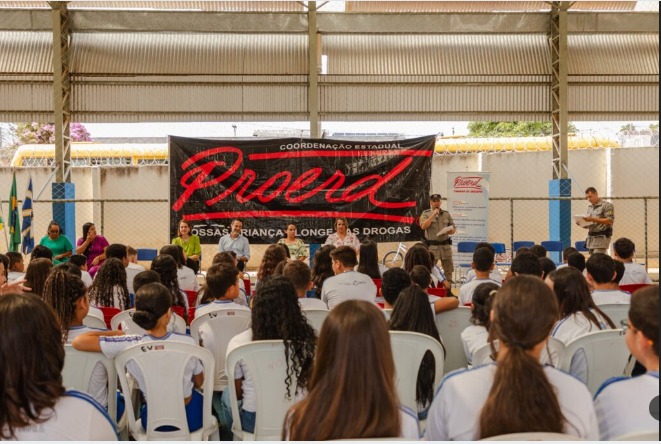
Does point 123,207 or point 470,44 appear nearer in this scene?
point 470,44

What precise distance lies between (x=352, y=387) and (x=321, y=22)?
1147 centimetres

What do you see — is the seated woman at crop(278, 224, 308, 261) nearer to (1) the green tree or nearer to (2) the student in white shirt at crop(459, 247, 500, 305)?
(2) the student in white shirt at crop(459, 247, 500, 305)

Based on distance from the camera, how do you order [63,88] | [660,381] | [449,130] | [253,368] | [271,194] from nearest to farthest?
[660,381] → [253,368] → [271,194] → [63,88] → [449,130]

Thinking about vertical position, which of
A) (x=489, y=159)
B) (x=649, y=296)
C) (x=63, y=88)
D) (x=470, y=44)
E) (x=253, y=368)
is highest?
(x=470, y=44)

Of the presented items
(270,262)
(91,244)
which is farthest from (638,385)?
(91,244)

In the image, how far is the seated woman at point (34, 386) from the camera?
1983 mm

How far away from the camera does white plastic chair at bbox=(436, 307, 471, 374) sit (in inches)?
183

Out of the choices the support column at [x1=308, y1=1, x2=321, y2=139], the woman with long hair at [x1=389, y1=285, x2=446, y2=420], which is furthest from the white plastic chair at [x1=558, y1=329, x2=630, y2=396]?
the support column at [x1=308, y1=1, x2=321, y2=139]

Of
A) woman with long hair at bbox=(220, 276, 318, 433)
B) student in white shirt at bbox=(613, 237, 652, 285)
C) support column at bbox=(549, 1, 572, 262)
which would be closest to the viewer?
woman with long hair at bbox=(220, 276, 318, 433)

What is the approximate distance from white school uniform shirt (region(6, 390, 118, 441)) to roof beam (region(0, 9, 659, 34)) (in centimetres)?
1124

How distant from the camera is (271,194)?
452 inches

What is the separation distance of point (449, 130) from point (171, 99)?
59.0ft

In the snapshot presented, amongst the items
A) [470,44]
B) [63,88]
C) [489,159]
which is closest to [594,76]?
[470,44]

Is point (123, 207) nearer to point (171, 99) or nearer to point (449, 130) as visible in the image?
point (171, 99)
